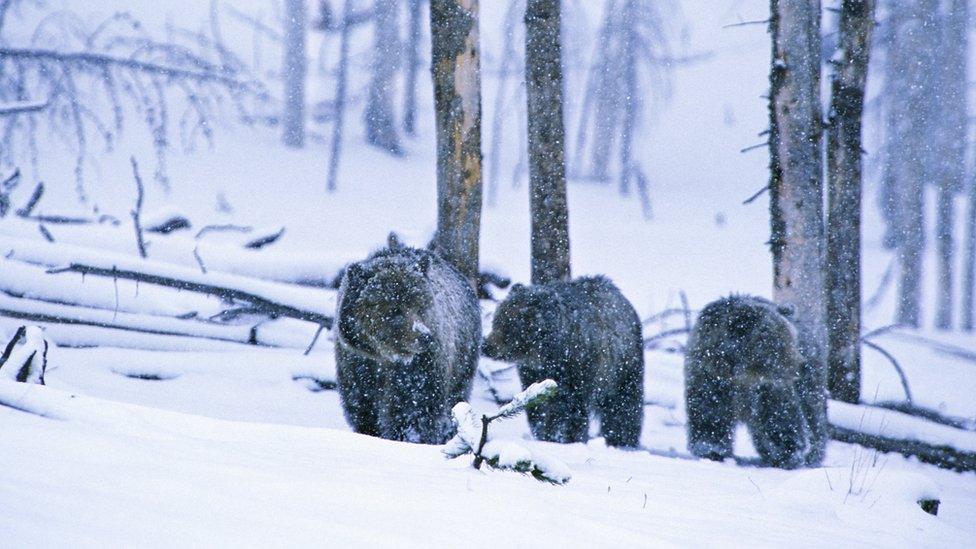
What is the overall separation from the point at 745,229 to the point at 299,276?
24.5m

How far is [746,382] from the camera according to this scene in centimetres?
581

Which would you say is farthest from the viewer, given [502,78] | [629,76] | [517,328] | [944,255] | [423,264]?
[629,76]

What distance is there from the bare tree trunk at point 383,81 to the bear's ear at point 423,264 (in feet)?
61.3

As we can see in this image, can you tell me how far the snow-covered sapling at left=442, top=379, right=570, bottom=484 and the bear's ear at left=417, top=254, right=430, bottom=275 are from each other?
2050 mm

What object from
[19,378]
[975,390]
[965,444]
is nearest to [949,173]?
[975,390]

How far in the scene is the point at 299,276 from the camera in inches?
304

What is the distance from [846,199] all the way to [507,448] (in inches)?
251

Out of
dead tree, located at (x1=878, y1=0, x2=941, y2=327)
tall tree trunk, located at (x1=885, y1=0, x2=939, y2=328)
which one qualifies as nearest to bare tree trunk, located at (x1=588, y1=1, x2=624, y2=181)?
dead tree, located at (x1=878, y1=0, x2=941, y2=327)

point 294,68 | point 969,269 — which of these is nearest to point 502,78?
point 294,68

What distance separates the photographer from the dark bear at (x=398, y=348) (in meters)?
5.00

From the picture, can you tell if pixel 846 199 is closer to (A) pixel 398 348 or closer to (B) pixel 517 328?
(B) pixel 517 328

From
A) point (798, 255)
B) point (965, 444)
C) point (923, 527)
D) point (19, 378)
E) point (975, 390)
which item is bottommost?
point (975, 390)

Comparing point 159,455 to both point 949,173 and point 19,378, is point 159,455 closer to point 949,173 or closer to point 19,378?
point 19,378

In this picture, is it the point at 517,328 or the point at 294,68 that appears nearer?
the point at 517,328
